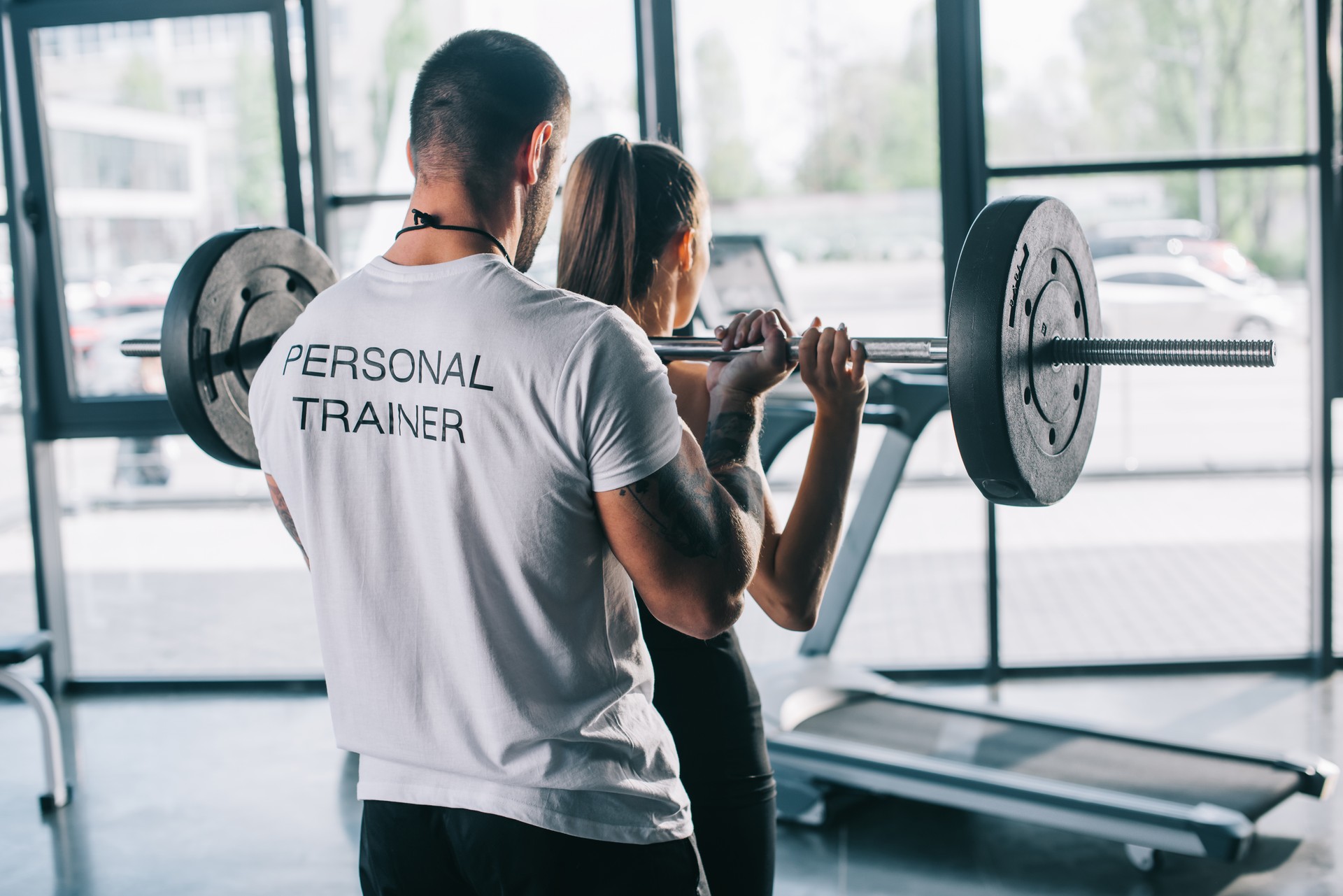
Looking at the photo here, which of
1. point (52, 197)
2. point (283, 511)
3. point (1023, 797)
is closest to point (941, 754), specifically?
point (1023, 797)

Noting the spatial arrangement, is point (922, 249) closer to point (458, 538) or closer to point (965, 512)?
point (965, 512)

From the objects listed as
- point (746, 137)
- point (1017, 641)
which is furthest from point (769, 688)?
point (746, 137)

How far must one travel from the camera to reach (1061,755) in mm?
2420

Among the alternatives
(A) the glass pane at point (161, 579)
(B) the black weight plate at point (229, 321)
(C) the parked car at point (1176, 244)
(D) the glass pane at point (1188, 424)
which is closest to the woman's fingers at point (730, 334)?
(B) the black weight plate at point (229, 321)

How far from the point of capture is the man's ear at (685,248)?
122cm

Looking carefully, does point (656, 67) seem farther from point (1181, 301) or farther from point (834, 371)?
point (834, 371)

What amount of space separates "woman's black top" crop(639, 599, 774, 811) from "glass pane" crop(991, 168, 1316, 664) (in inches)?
76.0

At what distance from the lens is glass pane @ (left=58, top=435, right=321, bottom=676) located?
138 inches

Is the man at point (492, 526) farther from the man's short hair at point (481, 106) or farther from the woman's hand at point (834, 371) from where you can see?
the woman's hand at point (834, 371)

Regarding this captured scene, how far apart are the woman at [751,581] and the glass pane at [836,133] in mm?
1991

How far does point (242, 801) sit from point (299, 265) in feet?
5.36

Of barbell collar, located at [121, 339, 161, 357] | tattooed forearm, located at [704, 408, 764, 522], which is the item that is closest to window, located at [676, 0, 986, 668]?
barbell collar, located at [121, 339, 161, 357]

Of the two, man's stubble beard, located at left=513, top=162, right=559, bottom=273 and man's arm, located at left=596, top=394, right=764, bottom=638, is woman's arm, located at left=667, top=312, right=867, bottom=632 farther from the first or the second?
man's stubble beard, located at left=513, top=162, right=559, bottom=273

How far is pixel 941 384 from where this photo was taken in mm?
2525
